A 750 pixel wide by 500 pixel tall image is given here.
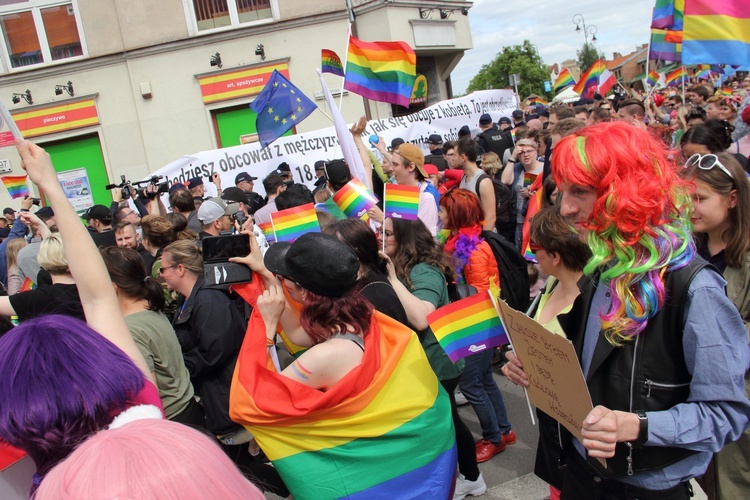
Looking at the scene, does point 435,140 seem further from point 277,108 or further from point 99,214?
point 99,214

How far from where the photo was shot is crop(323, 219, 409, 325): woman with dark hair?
3186 millimetres

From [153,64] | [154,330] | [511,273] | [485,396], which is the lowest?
[485,396]

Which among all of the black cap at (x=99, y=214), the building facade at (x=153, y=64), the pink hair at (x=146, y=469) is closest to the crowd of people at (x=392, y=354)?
the pink hair at (x=146, y=469)

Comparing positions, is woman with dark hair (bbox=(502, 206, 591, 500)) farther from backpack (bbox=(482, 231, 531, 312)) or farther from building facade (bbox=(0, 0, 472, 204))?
building facade (bbox=(0, 0, 472, 204))

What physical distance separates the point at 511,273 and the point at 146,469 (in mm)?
3534

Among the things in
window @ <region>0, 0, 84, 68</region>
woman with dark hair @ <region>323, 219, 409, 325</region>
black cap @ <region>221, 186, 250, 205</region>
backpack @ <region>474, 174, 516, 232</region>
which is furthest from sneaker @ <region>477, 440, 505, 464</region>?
window @ <region>0, 0, 84, 68</region>

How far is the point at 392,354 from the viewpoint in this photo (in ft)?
8.45

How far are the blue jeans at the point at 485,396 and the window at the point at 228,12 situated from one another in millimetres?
13763

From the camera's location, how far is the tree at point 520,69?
56688 mm

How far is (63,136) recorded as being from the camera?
50.7 ft

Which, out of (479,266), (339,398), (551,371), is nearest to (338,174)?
(479,266)

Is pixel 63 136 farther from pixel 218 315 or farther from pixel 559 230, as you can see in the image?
pixel 559 230

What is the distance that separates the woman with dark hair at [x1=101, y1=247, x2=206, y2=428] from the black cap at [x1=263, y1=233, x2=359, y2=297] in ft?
3.53

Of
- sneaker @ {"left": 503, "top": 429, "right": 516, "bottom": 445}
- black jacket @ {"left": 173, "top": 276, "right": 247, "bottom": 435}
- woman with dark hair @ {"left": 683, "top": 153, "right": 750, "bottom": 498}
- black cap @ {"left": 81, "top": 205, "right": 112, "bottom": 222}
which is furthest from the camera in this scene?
black cap @ {"left": 81, "top": 205, "right": 112, "bottom": 222}
